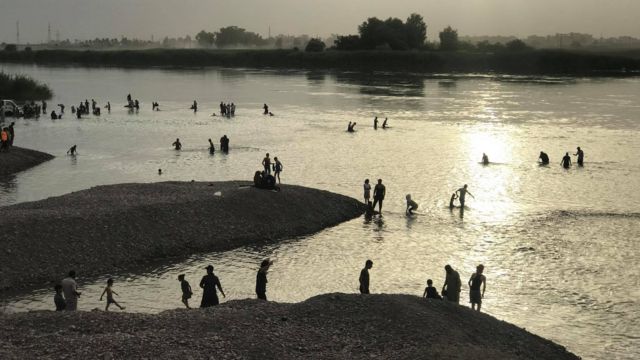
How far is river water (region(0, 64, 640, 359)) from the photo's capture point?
2578 centimetres

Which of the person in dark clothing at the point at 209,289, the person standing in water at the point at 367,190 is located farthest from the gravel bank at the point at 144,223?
the person in dark clothing at the point at 209,289

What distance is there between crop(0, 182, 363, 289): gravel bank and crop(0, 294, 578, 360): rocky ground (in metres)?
7.99

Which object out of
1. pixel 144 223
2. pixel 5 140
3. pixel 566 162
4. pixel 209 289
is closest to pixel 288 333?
pixel 209 289

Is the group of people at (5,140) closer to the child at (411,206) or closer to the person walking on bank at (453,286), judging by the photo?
the child at (411,206)

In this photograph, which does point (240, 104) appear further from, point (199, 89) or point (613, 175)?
point (613, 175)

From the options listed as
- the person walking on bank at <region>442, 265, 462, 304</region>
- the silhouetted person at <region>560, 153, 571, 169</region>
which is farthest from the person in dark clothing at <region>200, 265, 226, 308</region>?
the silhouetted person at <region>560, 153, 571, 169</region>

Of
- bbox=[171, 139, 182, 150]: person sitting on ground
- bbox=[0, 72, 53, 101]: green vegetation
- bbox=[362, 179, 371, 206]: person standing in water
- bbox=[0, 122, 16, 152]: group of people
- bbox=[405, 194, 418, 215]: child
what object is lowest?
bbox=[405, 194, 418, 215]: child

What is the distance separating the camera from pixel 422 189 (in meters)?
46.8

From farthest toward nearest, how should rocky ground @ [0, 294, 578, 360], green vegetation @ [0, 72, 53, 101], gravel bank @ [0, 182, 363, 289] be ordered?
green vegetation @ [0, 72, 53, 101] < gravel bank @ [0, 182, 363, 289] < rocky ground @ [0, 294, 578, 360]

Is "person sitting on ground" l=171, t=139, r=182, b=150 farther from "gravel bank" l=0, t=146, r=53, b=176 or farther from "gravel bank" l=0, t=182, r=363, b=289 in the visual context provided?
"gravel bank" l=0, t=182, r=363, b=289

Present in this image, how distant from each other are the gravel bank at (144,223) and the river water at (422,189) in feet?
3.90

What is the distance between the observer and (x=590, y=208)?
135 ft

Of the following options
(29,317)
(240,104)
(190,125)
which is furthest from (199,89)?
(29,317)

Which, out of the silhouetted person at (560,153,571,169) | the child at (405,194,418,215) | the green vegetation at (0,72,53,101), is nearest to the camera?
the child at (405,194,418,215)
